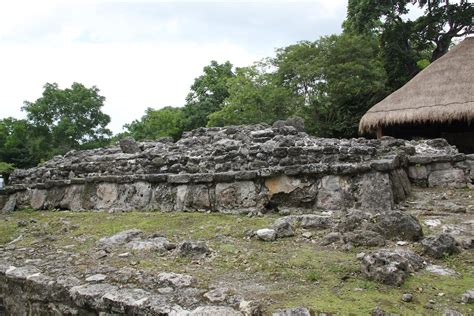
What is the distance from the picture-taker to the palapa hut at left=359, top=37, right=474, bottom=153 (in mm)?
10984

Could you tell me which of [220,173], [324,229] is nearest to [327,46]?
[220,173]

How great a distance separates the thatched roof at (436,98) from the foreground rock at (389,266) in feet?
30.2

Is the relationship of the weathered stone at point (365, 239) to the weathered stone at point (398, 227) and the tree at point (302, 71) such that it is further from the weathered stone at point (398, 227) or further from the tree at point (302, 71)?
the tree at point (302, 71)

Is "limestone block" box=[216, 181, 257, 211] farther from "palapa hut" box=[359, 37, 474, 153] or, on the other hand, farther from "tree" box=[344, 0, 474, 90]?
"tree" box=[344, 0, 474, 90]

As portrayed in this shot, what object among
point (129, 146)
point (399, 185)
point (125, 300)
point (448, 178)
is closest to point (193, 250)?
point (125, 300)

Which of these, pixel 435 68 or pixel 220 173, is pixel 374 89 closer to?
pixel 435 68

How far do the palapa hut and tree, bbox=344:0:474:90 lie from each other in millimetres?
4236

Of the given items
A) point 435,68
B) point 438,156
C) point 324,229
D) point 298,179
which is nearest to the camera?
point 324,229

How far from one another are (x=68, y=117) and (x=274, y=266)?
86.8ft

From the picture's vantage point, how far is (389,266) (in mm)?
2672

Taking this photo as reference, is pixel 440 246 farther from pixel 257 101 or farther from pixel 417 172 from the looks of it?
pixel 257 101

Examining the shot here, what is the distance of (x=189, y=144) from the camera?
6875mm

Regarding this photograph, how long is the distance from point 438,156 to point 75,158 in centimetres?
635

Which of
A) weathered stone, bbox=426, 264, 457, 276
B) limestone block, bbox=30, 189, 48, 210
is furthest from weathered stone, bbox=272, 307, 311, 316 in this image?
limestone block, bbox=30, 189, 48, 210
